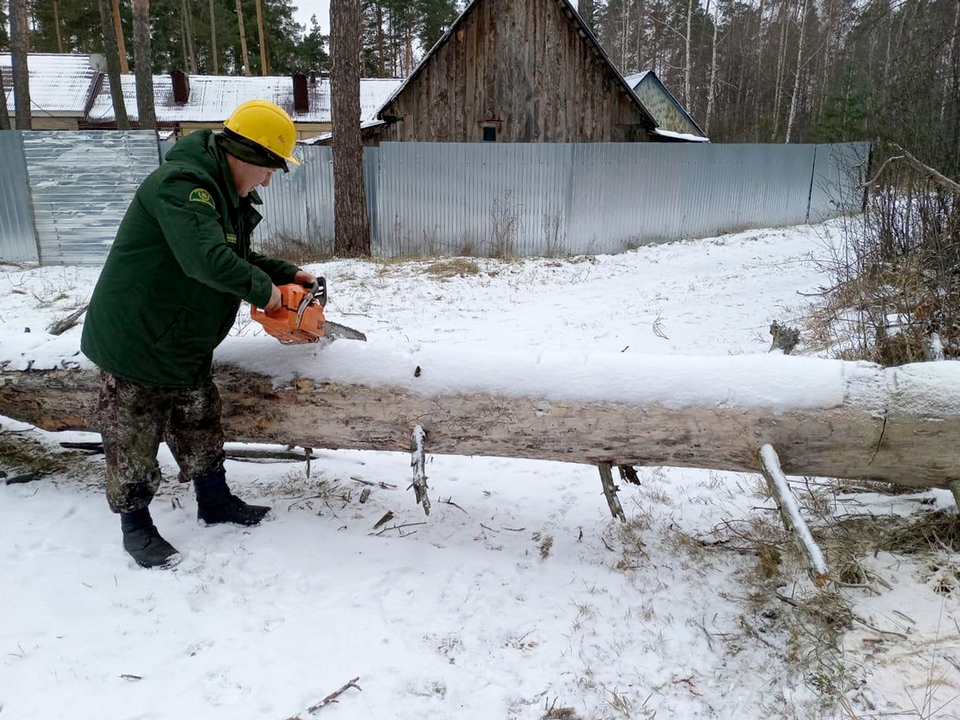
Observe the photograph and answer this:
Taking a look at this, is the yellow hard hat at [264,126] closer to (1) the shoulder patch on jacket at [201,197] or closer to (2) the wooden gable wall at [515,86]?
Answer: (1) the shoulder patch on jacket at [201,197]

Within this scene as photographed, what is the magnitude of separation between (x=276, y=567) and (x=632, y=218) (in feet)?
35.5

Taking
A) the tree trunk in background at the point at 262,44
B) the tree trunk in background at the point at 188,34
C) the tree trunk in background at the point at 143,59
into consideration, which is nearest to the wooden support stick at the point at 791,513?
the tree trunk in background at the point at 143,59

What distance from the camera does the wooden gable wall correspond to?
13.1m

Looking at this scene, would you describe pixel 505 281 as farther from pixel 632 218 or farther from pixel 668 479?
pixel 668 479

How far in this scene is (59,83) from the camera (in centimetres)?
2367

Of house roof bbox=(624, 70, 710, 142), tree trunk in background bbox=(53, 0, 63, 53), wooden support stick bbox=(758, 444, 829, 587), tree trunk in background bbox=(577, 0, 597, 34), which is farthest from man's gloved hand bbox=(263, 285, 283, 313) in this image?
tree trunk in background bbox=(53, 0, 63, 53)

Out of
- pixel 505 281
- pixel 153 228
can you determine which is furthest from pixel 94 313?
pixel 505 281

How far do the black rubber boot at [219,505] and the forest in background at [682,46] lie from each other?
1013 inches

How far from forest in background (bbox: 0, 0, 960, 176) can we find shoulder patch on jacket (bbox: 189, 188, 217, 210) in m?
25.6

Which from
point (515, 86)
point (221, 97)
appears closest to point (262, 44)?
point (221, 97)

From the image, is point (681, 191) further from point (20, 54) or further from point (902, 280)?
point (20, 54)

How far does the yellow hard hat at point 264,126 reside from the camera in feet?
8.36

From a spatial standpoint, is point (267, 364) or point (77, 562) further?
point (267, 364)

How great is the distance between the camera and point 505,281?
8984mm
